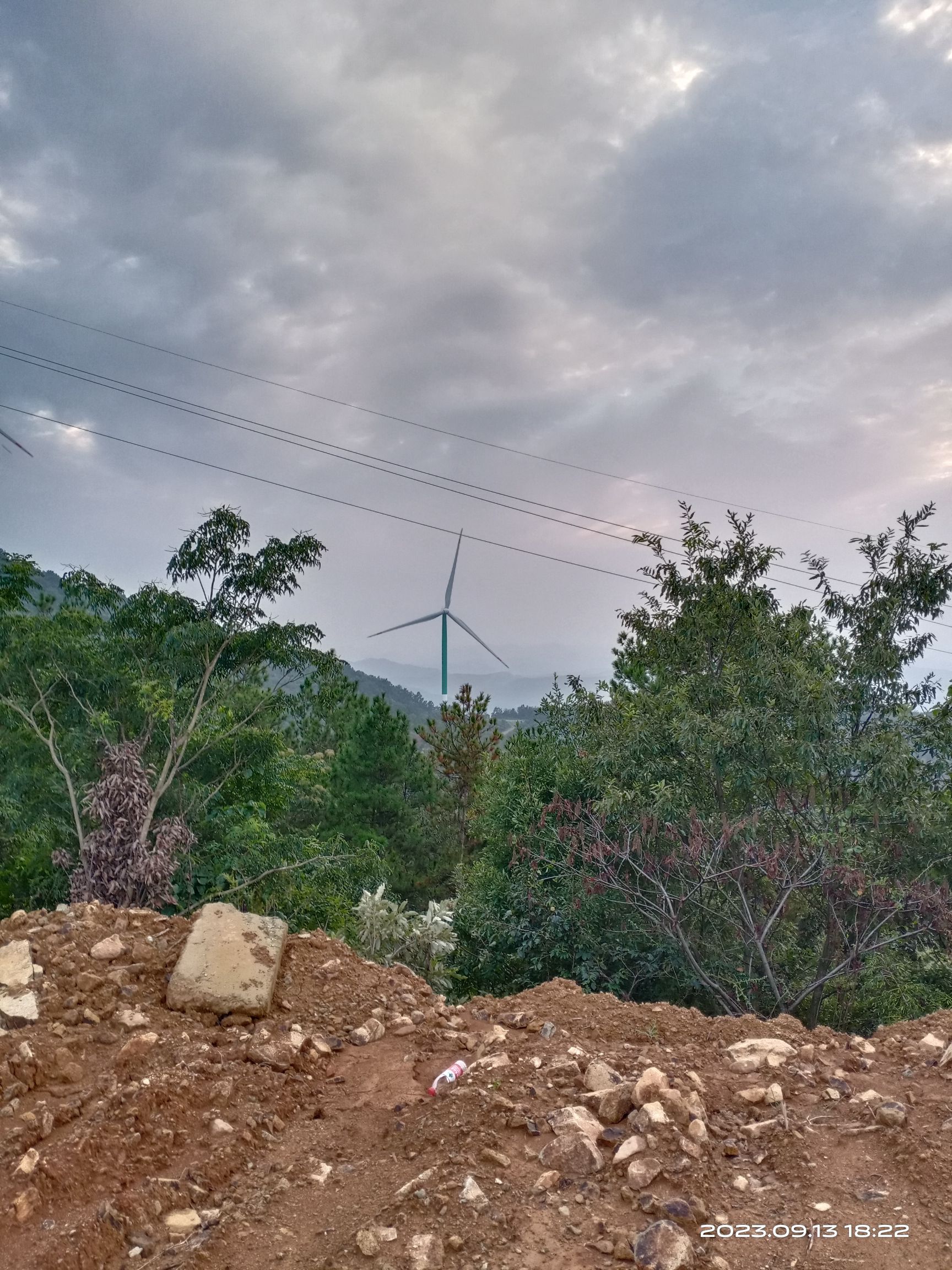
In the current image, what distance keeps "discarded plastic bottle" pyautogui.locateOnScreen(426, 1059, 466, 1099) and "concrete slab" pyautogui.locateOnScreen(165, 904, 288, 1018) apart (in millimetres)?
1641

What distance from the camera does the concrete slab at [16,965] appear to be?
6.02 meters

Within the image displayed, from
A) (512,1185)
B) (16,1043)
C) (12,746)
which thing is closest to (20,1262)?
(16,1043)

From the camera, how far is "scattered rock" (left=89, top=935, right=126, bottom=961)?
6.47 meters

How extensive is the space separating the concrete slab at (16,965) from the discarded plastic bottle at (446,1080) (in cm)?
319

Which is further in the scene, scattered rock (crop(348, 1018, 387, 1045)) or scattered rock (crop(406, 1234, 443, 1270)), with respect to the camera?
scattered rock (crop(348, 1018, 387, 1045))

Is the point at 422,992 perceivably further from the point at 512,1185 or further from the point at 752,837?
the point at 752,837

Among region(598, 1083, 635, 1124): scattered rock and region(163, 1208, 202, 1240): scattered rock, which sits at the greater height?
region(598, 1083, 635, 1124): scattered rock

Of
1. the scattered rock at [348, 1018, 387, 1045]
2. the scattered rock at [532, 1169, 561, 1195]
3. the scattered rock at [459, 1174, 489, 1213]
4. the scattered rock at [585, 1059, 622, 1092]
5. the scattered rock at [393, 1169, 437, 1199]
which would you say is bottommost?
the scattered rock at [348, 1018, 387, 1045]

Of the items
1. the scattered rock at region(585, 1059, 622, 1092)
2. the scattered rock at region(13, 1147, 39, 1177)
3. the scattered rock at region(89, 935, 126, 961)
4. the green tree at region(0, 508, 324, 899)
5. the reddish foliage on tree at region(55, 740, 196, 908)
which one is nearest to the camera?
the scattered rock at region(13, 1147, 39, 1177)

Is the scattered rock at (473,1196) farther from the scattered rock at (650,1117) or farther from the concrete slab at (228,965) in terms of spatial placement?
the concrete slab at (228,965)

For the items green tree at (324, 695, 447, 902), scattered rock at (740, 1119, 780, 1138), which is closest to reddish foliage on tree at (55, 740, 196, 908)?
scattered rock at (740, 1119, 780, 1138)

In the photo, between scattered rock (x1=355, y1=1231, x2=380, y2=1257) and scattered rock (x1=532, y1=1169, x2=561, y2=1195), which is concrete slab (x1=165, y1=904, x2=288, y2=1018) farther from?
scattered rock (x1=532, y1=1169, x2=561, y2=1195)

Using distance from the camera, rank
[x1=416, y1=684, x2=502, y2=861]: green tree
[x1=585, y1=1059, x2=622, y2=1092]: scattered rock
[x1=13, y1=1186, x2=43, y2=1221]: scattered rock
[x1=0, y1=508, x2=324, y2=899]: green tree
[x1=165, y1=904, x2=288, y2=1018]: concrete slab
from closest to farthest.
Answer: [x1=13, y1=1186, x2=43, y2=1221]: scattered rock < [x1=585, y1=1059, x2=622, y2=1092]: scattered rock < [x1=165, y1=904, x2=288, y2=1018]: concrete slab < [x1=0, y1=508, x2=324, y2=899]: green tree < [x1=416, y1=684, x2=502, y2=861]: green tree

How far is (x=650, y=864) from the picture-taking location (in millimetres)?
12844
